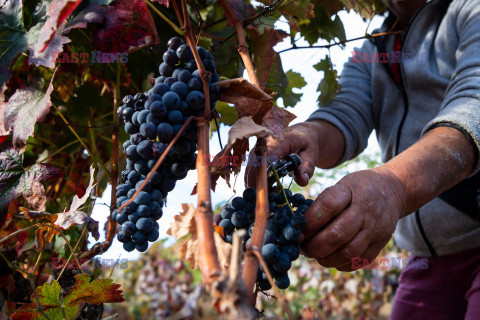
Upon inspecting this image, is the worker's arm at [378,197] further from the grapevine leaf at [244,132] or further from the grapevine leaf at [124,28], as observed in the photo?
the grapevine leaf at [124,28]

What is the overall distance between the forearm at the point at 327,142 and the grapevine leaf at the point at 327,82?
92 mm

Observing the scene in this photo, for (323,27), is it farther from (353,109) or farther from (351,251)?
(351,251)

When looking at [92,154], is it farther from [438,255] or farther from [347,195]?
[438,255]

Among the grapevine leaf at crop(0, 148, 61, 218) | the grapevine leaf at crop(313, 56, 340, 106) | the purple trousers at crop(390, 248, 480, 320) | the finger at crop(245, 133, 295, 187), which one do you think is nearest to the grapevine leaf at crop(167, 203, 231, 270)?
the finger at crop(245, 133, 295, 187)

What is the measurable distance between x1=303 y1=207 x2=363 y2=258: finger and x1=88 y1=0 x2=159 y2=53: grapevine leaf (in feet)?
1.67

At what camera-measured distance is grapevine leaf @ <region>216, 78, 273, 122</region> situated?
649 mm

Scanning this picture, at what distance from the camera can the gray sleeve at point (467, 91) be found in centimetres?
91

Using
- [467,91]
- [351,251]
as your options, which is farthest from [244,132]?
[467,91]

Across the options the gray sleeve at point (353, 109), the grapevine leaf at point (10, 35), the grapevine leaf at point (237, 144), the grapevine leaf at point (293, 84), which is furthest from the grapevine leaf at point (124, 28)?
the gray sleeve at point (353, 109)

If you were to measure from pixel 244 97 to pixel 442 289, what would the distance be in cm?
127

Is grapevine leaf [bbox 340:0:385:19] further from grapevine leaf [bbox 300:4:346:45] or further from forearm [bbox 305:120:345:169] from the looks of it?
forearm [bbox 305:120:345:169]

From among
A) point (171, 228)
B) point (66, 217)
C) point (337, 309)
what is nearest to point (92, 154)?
point (66, 217)

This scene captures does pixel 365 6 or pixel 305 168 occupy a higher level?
pixel 365 6

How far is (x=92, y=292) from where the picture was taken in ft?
2.54
